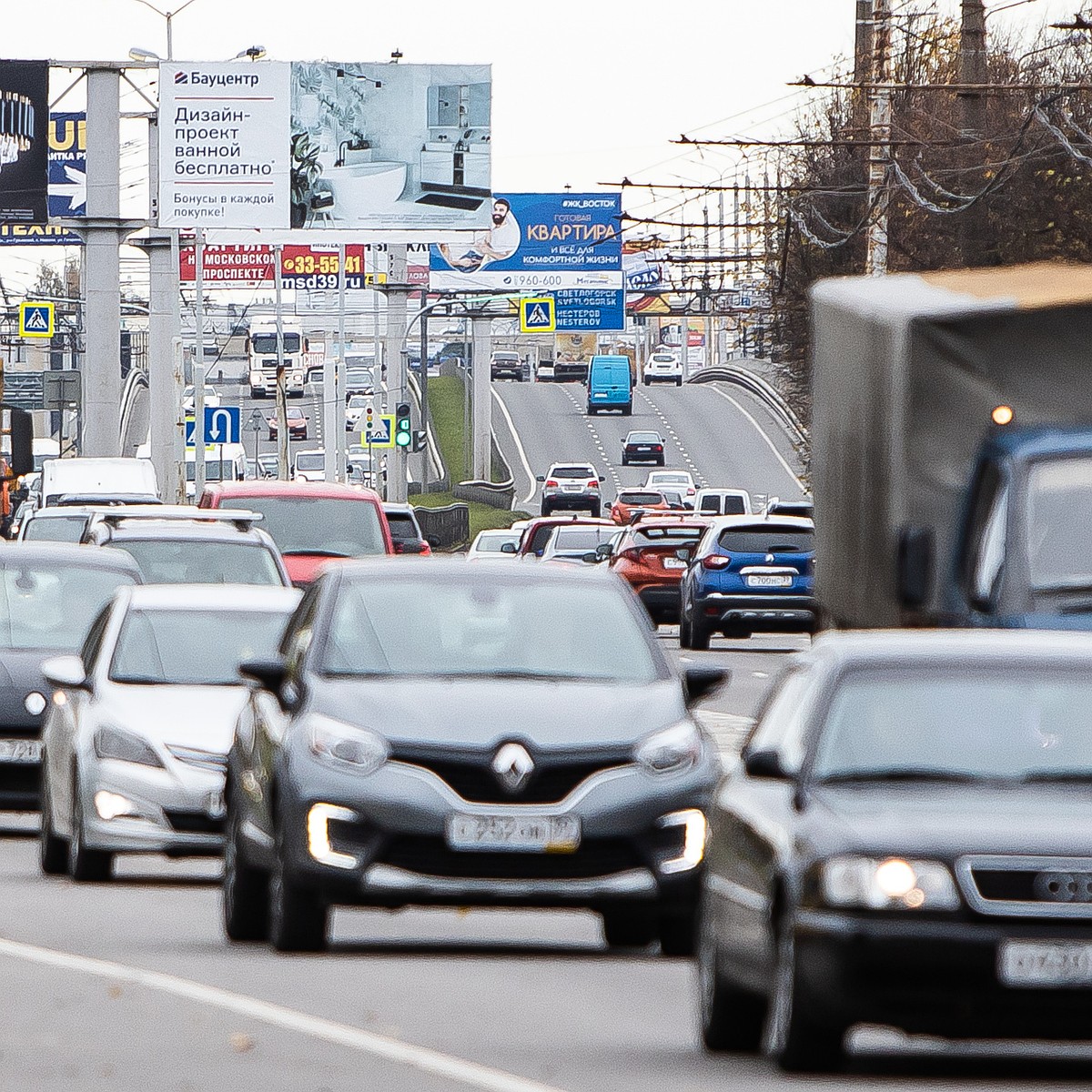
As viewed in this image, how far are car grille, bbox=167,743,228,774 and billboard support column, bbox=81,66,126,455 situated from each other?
42631 mm

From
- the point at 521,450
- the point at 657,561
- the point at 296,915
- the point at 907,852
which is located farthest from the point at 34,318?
the point at 907,852

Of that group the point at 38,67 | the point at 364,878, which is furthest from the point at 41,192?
the point at 364,878

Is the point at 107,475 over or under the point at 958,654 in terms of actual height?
under

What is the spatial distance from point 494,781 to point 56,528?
24765 mm

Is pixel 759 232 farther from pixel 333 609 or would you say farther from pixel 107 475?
pixel 333 609

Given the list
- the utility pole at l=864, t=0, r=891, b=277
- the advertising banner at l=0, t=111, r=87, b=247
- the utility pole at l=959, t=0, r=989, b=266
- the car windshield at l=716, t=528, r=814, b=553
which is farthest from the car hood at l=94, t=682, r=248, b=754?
the advertising banner at l=0, t=111, r=87, b=247

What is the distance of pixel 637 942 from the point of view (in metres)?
12.3

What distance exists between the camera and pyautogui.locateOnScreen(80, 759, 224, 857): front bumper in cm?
1442

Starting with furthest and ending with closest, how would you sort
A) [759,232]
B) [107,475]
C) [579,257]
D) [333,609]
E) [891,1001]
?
[579,257] < [759,232] < [107,475] < [333,609] < [891,1001]

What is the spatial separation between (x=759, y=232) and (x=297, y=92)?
1629 centimetres

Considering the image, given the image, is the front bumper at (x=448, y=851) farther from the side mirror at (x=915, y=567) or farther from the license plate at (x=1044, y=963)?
the side mirror at (x=915, y=567)

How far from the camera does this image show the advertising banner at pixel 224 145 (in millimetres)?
58062

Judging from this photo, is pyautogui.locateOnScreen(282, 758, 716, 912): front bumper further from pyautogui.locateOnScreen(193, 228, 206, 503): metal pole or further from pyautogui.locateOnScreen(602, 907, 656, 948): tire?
pyautogui.locateOnScreen(193, 228, 206, 503): metal pole

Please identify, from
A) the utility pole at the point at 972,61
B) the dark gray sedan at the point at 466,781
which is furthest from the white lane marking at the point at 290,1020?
the utility pole at the point at 972,61
